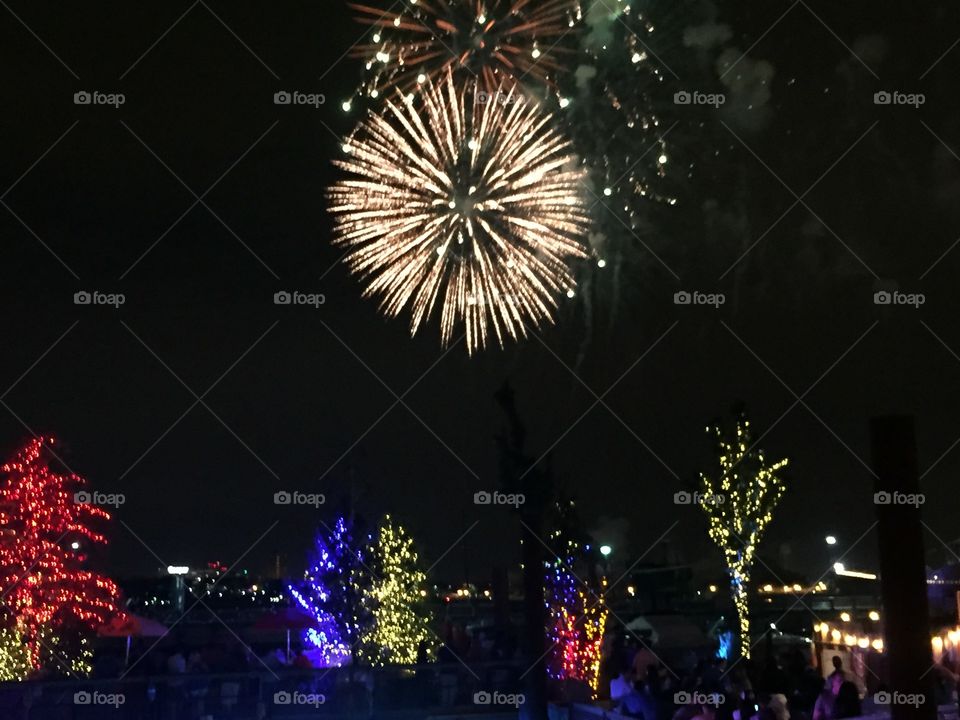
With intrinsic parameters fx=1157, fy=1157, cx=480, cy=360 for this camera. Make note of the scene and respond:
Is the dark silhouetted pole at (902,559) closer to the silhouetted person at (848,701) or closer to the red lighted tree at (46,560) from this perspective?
the silhouetted person at (848,701)

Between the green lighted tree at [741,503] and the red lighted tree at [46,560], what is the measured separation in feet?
A: 46.1

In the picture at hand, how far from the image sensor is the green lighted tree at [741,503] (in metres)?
28.0

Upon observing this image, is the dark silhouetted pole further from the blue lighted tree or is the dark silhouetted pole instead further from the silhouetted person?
the blue lighted tree

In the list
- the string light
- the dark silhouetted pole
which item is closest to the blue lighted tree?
the string light

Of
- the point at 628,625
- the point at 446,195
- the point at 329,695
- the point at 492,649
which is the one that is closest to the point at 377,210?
the point at 446,195

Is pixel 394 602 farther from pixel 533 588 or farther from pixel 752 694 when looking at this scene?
pixel 752 694

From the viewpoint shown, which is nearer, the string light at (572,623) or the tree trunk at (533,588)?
the tree trunk at (533,588)

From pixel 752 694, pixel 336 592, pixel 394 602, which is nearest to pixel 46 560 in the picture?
pixel 336 592

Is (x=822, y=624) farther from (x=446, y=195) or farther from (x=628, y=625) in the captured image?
(x=446, y=195)

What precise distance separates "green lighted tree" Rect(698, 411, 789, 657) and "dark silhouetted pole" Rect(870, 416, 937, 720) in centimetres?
2097

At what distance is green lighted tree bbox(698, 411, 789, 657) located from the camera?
28016 mm

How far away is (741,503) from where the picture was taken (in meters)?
28.2

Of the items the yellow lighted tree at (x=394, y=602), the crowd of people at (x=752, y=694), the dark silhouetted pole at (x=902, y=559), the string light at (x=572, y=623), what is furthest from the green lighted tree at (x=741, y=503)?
the dark silhouetted pole at (x=902, y=559)

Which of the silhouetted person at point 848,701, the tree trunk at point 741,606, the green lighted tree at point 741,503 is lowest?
the silhouetted person at point 848,701
